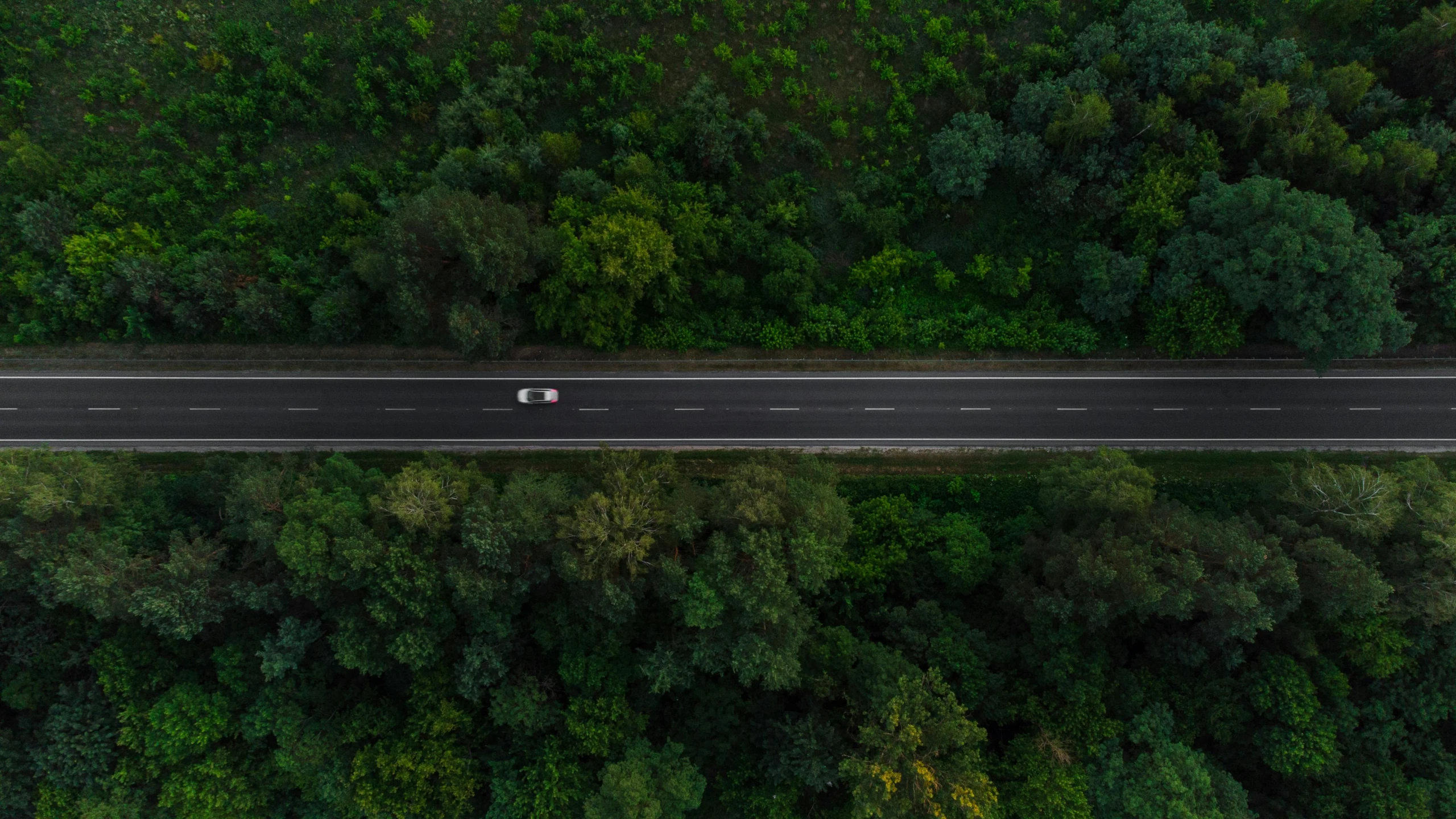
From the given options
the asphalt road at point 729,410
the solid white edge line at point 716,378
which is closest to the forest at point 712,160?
the solid white edge line at point 716,378

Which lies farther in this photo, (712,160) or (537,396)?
(537,396)

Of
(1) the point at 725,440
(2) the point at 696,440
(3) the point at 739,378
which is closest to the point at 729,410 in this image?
(1) the point at 725,440

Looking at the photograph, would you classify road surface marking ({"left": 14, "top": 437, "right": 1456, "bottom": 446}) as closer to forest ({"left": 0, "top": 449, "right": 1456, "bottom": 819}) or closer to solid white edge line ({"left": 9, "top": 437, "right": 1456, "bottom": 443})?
solid white edge line ({"left": 9, "top": 437, "right": 1456, "bottom": 443})

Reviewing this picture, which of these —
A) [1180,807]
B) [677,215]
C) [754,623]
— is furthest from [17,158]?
[1180,807]

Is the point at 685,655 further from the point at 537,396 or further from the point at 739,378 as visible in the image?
the point at 537,396

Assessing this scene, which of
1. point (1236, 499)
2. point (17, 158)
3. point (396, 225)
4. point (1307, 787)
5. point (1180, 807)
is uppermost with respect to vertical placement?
point (17, 158)

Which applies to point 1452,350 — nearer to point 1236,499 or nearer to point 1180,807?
point 1236,499

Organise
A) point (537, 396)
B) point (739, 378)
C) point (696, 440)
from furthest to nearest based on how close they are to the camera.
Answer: point (739, 378) < point (696, 440) < point (537, 396)
